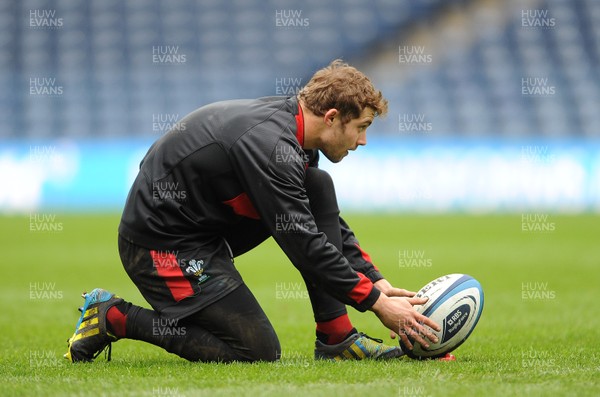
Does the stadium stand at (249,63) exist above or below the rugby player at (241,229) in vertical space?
above

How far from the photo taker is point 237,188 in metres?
4.73

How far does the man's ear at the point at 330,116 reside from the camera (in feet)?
15.3

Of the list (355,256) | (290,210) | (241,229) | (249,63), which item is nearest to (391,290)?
(355,256)

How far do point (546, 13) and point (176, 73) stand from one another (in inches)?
472

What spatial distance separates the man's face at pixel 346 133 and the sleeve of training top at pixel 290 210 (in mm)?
279

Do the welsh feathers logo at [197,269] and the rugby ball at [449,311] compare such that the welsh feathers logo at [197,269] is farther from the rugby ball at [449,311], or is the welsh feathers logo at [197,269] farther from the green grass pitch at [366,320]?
the rugby ball at [449,311]

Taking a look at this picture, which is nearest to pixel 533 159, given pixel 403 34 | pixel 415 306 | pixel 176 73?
pixel 403 34

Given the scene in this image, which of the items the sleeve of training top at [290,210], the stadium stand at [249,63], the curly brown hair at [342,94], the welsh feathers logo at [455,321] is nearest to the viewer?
the sleeve of training top at [290,210]

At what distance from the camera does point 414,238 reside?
1451cm

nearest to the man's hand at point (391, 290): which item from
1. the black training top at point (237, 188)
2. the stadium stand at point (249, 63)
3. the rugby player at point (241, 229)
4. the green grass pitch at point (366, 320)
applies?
the rugby player at point (241, 229)

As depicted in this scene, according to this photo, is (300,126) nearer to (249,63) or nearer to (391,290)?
(391,290)

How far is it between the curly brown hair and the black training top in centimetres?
13

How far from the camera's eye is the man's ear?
4.68 metres

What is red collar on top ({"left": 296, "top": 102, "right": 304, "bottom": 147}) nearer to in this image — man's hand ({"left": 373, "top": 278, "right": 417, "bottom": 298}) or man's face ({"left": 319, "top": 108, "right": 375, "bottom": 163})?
man's face ({"left": 319, "top": 108, "right": 375, "bottom": 163})
